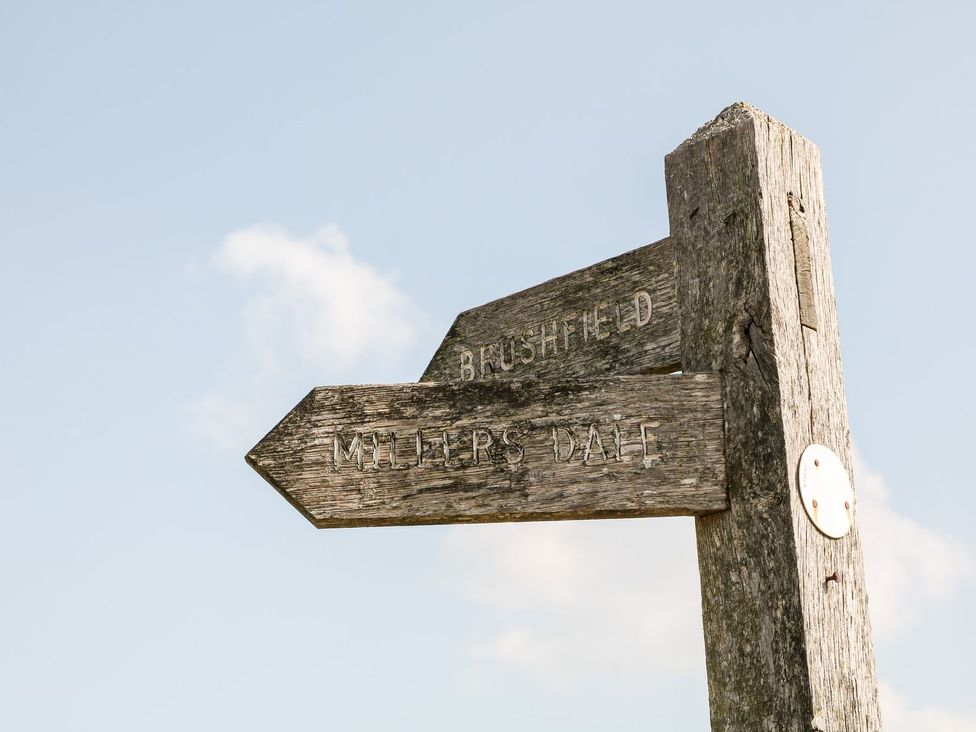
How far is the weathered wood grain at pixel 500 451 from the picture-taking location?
8.20 feet

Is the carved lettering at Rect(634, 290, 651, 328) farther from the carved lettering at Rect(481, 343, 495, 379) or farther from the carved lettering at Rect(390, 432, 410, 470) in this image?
the carved lettering at Rect(390, 432, 410, 470)

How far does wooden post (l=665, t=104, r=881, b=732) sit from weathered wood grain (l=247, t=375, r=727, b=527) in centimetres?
9

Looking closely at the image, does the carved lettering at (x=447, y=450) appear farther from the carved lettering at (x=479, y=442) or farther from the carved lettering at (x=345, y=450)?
the carved lettering at (x=345, y=450)

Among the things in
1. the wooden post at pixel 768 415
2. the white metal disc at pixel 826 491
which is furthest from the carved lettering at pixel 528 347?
the white metal disc at pixel 826 491

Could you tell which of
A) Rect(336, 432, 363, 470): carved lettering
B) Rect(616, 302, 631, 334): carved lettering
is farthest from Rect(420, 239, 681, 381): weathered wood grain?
Rect(336, 432, 363, 470): carved lettering

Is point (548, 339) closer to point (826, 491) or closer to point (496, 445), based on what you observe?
point (496, 445)

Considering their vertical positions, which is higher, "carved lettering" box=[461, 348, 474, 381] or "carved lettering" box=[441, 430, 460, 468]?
"carved lettering" box=[461, 348, 474, 381]

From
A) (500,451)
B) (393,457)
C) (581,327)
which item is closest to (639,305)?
(581,327)

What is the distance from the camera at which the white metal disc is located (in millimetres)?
2506

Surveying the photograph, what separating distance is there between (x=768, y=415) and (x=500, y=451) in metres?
0.59

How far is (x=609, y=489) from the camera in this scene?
2.51m

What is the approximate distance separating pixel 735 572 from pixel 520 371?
0.92 m

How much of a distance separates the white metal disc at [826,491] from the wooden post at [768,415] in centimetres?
3

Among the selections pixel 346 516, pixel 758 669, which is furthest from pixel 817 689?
pixel 346 516
